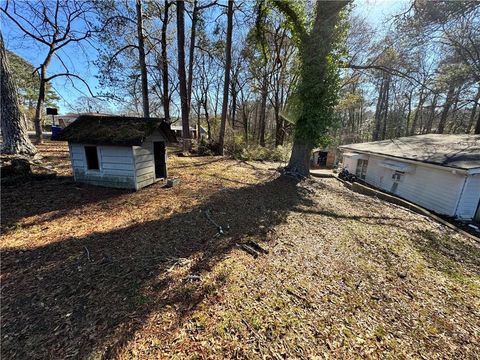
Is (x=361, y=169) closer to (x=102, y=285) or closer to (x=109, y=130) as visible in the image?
(x=109, y=130)

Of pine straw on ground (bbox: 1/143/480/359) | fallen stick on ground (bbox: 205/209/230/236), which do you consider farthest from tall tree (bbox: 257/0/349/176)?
fallen stick on ground (bbox: 205/209/230/236)

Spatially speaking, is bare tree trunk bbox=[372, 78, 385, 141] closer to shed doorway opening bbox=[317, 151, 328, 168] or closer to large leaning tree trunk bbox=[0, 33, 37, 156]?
shed doorway opening bbox=[317, 151, 328, 168]

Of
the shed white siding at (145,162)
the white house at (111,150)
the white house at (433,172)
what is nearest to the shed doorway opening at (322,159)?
the white house at (433,172)

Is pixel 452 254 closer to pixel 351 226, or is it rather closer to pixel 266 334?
pixel 351 226

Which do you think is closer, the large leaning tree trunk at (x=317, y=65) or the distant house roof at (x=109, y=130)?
the distant house roof at (x=109, y=130)

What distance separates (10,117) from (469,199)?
1685 cm

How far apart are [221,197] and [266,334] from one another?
4121 mm

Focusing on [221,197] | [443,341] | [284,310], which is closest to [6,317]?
[284,310]

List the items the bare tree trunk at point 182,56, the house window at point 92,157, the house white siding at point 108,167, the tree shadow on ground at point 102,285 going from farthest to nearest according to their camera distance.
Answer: the bare tree trunk at point 182,56, the house window at point 92,157, the house white siding at point 108,167, the tree shadow on ground at point 102,285

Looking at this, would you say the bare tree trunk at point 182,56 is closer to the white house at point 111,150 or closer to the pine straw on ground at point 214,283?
the white house at point 111,150

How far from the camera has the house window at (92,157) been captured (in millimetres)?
6223

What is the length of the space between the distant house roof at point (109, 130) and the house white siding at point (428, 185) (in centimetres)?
1185

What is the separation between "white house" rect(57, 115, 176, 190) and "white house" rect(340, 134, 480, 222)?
11.7 m

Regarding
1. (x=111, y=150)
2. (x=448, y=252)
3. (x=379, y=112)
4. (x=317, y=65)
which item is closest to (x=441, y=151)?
(x=317, y=65)
